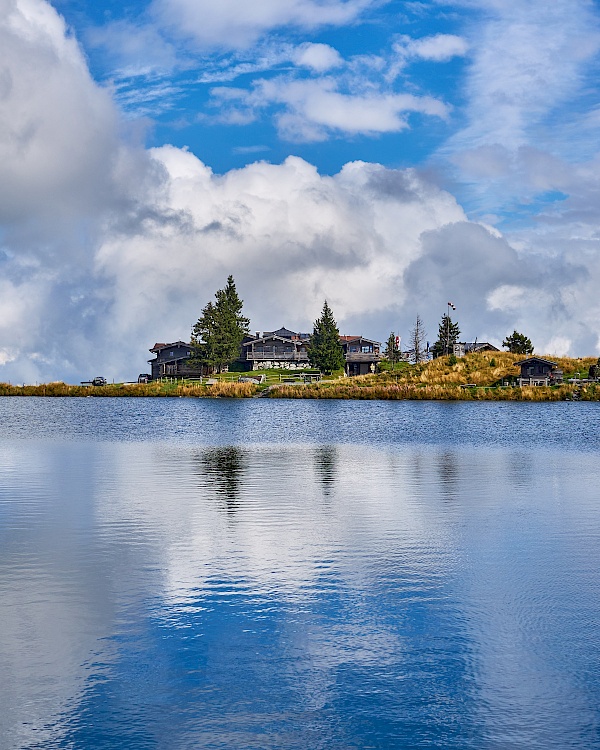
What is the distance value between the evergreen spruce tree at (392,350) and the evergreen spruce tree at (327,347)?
22992 mm

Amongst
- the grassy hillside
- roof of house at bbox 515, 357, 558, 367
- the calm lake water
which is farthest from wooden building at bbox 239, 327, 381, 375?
the calm lake water

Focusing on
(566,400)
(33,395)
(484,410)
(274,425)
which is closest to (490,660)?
(274,425)

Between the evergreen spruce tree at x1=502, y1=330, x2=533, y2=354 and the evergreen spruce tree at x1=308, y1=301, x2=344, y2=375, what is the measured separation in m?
29.8

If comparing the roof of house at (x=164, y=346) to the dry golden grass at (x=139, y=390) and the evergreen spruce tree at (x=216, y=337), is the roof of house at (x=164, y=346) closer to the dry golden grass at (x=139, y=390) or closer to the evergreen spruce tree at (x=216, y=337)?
the evergreen spruce tree at (x=216, y=337)

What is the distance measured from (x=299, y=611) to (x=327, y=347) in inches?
5215

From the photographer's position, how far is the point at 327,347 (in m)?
145

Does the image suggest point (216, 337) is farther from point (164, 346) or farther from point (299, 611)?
point (299, 611)

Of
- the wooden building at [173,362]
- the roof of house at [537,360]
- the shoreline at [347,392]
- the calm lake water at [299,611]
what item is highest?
the wooden building at [173,362]

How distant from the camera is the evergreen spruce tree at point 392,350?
16802cm

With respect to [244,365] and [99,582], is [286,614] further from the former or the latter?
[244,365]

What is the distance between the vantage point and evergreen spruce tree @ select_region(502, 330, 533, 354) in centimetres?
14425

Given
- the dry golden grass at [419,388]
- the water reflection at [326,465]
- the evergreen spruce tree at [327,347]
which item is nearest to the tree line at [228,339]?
the evergreen spruce tree at [327,347]

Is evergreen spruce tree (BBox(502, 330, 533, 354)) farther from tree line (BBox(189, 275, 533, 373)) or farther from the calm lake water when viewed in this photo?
the calm lake water

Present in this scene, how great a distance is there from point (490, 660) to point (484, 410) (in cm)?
7256
